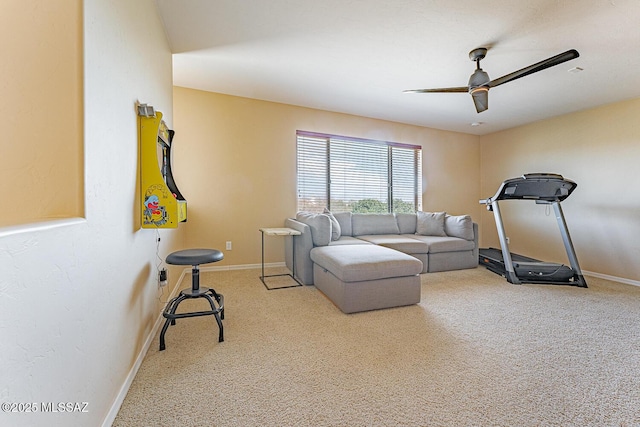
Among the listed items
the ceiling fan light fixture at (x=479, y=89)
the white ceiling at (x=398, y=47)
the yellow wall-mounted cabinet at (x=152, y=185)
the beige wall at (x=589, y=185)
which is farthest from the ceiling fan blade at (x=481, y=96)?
the yellow wall-mounted cabinet at (x=152, y=185)

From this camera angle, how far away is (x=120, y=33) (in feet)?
4.66

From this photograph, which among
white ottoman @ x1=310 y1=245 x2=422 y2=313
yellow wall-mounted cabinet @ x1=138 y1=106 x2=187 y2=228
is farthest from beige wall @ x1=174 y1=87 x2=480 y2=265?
yellow wall-mounted cabinet @ x1=138 y1=106 x2=187 y2=228

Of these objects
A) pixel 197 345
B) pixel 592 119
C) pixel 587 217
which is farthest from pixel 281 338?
pixel 592 119

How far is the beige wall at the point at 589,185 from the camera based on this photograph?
3.58m

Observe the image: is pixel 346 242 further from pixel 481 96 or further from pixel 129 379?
pixel 129 379

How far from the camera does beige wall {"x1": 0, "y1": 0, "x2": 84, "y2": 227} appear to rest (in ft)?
3.00

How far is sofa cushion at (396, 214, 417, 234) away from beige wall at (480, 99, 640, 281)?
6.35 feet

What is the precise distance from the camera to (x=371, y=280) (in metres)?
2.47

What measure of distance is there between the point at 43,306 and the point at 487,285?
3.86 meters

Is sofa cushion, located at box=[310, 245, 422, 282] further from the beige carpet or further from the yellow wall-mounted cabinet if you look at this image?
the yellow wall-mounted cabinet

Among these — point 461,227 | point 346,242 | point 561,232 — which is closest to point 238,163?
point 346,242

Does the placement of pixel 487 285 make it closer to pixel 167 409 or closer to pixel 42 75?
pixel 167 409

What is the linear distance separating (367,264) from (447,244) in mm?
2046

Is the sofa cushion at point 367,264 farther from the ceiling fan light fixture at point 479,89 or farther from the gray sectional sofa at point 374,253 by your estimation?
the ceiling fan light fixture at point 479,89
